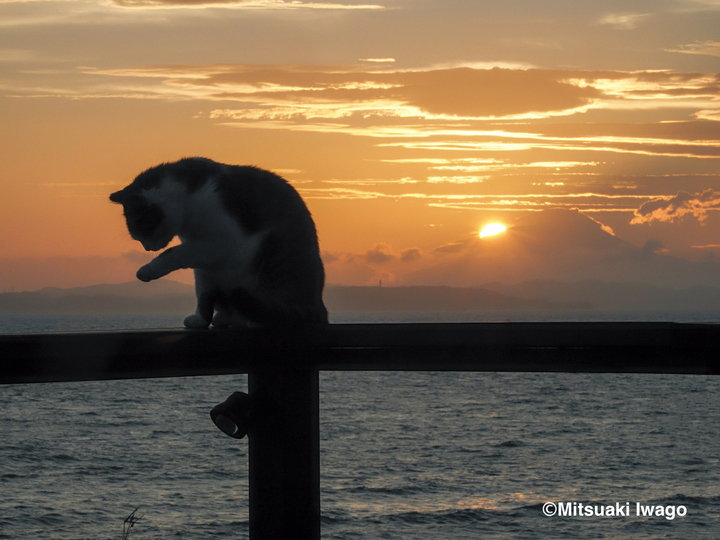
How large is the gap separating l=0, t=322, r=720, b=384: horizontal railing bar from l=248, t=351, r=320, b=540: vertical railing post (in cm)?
6

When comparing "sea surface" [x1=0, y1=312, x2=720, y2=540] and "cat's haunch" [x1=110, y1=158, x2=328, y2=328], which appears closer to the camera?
"cat's haunch" [x1=110, y1=158, x2=328, y2=328]

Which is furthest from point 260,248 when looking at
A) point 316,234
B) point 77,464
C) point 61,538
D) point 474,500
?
point 77,464

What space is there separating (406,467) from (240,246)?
116 feet

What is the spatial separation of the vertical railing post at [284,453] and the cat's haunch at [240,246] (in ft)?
3.89

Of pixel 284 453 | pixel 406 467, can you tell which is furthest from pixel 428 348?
pixel 406 467

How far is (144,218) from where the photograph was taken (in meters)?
4.00

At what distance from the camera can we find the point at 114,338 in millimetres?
1971

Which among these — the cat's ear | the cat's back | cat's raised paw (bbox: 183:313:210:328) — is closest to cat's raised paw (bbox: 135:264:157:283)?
cat's raised paw (bbox: 183:313:210:328)

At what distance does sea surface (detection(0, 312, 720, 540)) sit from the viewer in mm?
29750

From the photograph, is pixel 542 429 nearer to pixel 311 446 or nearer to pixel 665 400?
pixel 665 400

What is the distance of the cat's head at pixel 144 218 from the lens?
3.96 meters

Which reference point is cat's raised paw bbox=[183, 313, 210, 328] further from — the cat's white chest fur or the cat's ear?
the cat's ear

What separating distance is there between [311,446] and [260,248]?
1.55 meters

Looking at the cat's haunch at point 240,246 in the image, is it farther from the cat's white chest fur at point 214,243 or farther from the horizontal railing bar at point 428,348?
the horizontal railing bar at point 428,348
